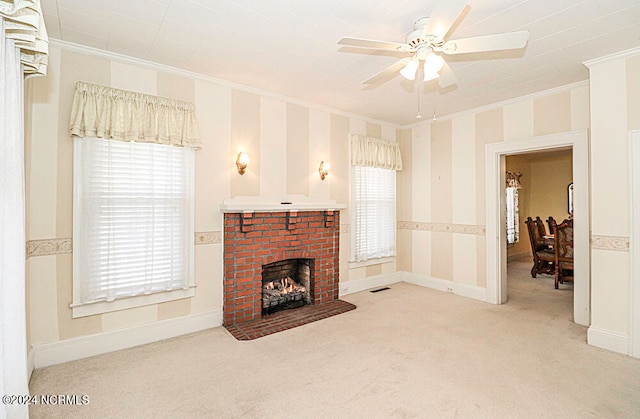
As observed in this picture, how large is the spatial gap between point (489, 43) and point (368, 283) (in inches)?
149

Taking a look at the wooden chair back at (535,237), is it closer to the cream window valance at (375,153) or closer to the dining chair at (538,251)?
the dining chair at (538,251)

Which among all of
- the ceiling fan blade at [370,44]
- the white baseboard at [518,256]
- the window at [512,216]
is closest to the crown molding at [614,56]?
the ceiling fan blade at [370,44]

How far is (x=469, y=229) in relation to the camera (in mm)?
4621

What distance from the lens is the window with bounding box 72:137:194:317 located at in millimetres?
2768

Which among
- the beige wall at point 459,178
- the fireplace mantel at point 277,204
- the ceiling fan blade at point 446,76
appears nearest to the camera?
the ceiling fan blade at point 446,76

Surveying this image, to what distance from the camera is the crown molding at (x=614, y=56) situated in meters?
2.83

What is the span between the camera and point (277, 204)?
3775 mm

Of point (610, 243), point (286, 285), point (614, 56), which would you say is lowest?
point (286, 285)

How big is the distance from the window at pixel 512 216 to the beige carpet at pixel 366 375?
4469mm

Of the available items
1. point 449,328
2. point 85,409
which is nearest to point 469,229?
point 449,328

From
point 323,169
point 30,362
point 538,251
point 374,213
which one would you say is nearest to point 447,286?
point 374,213

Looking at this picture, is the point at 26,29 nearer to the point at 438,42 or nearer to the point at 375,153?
the point at 438,42

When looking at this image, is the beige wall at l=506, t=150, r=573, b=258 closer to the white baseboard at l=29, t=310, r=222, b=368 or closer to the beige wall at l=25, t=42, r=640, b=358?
the beige wall at l=25, t=42, r=640, b=358

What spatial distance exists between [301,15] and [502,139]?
3.34 metres
